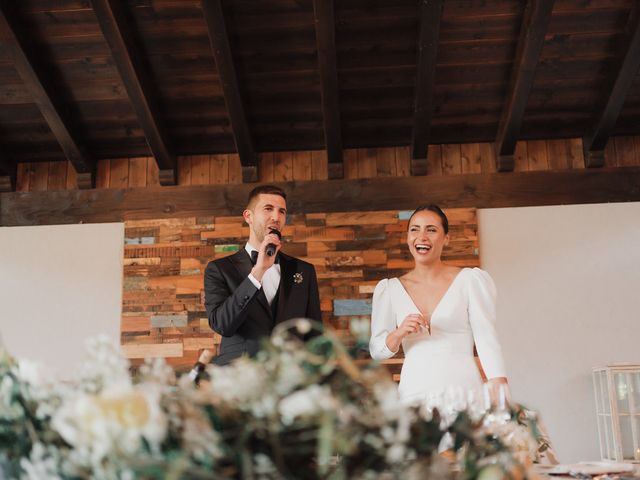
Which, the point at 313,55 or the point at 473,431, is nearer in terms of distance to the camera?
the point at 473,431

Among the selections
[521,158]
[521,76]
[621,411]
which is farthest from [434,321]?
[521,158]

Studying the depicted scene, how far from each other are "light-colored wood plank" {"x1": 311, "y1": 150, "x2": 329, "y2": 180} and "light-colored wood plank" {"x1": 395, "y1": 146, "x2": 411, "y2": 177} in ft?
1.69

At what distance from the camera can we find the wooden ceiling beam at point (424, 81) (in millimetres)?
4281

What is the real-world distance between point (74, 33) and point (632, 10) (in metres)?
3.44

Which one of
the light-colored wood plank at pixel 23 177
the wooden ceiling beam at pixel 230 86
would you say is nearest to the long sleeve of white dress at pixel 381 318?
the wooden ceiling beam at pixel 230 86

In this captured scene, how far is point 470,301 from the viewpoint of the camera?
2775 mm

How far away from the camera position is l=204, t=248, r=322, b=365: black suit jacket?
8.80 feet

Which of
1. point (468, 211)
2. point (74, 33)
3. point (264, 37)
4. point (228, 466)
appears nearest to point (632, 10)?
point (468, 211)

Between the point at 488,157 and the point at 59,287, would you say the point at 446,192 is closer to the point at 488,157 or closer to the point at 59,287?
the point at 488,157

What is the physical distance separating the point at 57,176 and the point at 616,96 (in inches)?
156

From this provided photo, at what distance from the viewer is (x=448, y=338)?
2.74 m

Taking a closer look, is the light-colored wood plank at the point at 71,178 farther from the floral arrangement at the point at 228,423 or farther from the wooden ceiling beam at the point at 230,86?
the floral arrangement at the point at 228,423

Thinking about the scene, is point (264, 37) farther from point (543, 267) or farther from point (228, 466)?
point (228, 466)

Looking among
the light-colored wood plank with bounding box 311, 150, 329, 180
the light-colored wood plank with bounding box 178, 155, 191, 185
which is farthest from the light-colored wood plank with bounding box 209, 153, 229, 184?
the light-colored wood plank with bounding box 311, 150, 329, 180
